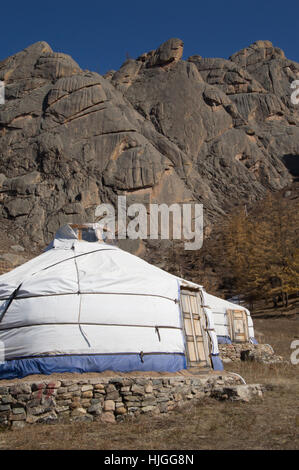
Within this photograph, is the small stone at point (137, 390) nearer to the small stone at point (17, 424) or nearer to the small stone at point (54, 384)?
the small stone at point (54, 384)

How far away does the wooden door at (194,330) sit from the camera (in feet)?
30.5

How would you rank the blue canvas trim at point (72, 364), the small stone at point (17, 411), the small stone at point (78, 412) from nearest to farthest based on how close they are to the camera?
1. the small stone at point (17, 411)
2. the small stone at point (78, 412)
3. the blue canvas trim at point (72, 364)

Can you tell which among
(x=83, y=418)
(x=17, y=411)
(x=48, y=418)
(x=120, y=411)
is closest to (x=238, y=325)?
(x=120, y=411)

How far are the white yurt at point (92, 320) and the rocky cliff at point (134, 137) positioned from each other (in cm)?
2404

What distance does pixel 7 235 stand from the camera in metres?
32.8

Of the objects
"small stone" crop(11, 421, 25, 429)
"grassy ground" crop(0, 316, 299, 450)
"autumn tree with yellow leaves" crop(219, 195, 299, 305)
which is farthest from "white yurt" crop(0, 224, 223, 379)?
"autumn tree with yellow leaves" crop(219, 195, 299, 305)

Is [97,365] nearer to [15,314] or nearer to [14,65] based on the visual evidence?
[15,314]

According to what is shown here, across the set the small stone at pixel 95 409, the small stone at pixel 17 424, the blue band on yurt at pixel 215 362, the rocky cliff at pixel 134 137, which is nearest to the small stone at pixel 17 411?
the small stone at pixel 17 424

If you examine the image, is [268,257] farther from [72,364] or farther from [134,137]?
[72,364]

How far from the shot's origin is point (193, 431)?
20.4 ft

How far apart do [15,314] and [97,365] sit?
1659mm

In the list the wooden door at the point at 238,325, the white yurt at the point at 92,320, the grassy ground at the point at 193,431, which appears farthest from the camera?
the wooden door at the point at 238,325

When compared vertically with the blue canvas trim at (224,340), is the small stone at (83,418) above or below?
below

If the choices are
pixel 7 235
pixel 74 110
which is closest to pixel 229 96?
pixel 74 110
